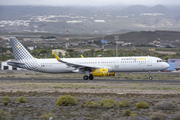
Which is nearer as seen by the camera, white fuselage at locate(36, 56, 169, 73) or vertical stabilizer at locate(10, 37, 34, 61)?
white fuselage at locate(36, 56, 169, 73)

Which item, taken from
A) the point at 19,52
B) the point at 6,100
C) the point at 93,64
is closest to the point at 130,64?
the point at 93,64

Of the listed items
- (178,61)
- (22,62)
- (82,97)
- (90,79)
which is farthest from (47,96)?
(178,61)

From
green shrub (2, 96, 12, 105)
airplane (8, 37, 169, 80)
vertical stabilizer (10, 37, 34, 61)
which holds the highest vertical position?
vertical stabilizer (10, 37, 34, 61)

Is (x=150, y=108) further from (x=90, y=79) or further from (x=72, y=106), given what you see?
(x=90, y=79)

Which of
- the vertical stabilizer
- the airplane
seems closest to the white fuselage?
the airplane

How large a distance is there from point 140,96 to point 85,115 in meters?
8.13

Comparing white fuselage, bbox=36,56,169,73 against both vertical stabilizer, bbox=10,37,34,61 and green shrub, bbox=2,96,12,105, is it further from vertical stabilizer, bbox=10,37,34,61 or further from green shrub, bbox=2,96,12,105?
green shrub, bbox=2,96,12,105

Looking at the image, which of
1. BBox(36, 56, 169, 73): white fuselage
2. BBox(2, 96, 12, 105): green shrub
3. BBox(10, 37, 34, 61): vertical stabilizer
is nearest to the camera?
BBox(2, 96, 12, 105): green shrub

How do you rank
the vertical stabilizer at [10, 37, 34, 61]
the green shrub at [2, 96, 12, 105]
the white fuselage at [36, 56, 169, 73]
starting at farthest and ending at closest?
the vertical stabilizer at [10, 37, 34, 61], the white fuselage at [36, 56, 169, 73], the green shrub at [2, 96, 12, 105]

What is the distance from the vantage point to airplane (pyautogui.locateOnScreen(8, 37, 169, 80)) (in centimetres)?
4347

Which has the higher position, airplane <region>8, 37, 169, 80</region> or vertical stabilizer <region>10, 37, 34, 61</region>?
vertical stabilizer <region>10, 37, 34, 61</region>

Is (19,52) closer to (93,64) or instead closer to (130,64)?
(93,64)

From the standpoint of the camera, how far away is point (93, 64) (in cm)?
4497

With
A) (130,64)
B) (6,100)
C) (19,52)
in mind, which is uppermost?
(19,52)
